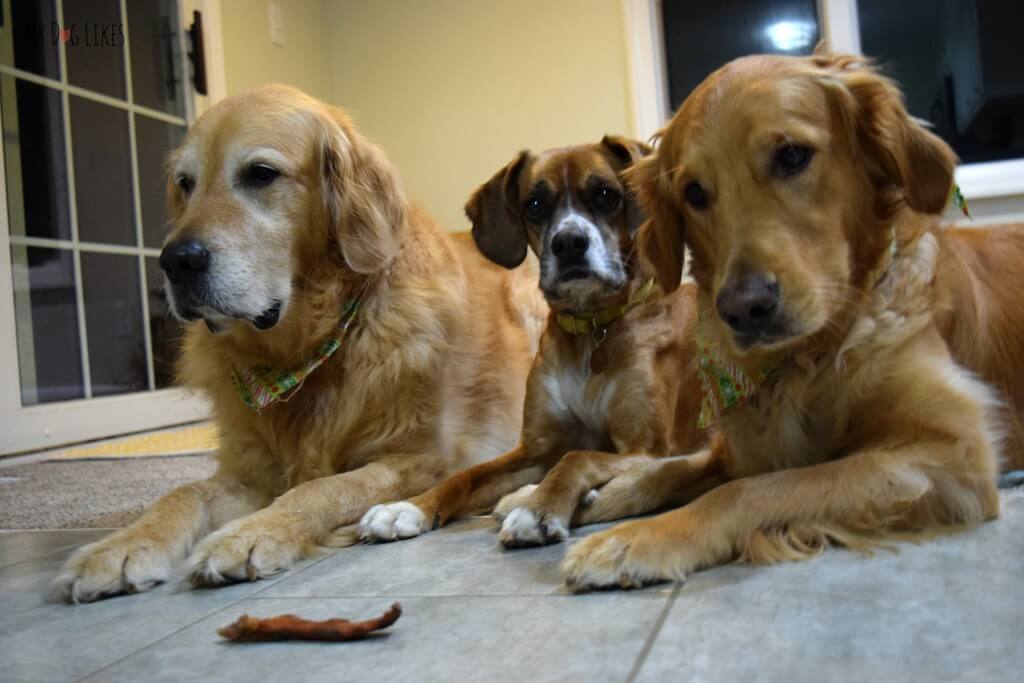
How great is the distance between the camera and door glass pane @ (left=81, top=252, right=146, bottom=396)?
4039 millimetres

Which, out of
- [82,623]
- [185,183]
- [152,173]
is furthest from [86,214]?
[82,623]

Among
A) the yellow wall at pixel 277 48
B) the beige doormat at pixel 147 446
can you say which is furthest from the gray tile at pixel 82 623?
the yellow wall at pixel 277 48

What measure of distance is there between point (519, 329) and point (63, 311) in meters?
2.20

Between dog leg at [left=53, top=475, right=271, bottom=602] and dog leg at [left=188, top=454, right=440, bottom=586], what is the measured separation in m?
0.09

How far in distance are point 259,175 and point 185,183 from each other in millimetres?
206

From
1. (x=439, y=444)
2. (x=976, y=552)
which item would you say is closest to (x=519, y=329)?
(x=439, y=444)

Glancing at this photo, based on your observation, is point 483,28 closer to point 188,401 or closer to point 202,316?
point 188,401

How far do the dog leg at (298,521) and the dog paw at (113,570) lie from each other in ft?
0.27

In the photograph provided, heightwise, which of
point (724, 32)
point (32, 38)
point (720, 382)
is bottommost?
point (720, 382)

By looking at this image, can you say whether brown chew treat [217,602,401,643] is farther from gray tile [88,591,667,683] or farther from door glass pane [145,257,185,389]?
door glass pane [145,257,185,389]

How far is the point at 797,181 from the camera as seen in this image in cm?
143

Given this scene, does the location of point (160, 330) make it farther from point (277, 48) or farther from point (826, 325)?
point (826, 325)

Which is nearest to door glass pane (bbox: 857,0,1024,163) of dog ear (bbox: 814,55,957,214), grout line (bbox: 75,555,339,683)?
dog ear (bbox: 814,55,957,214)

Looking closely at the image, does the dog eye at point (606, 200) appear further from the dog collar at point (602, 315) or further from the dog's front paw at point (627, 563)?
the dog's front paw at point (627, 563)
